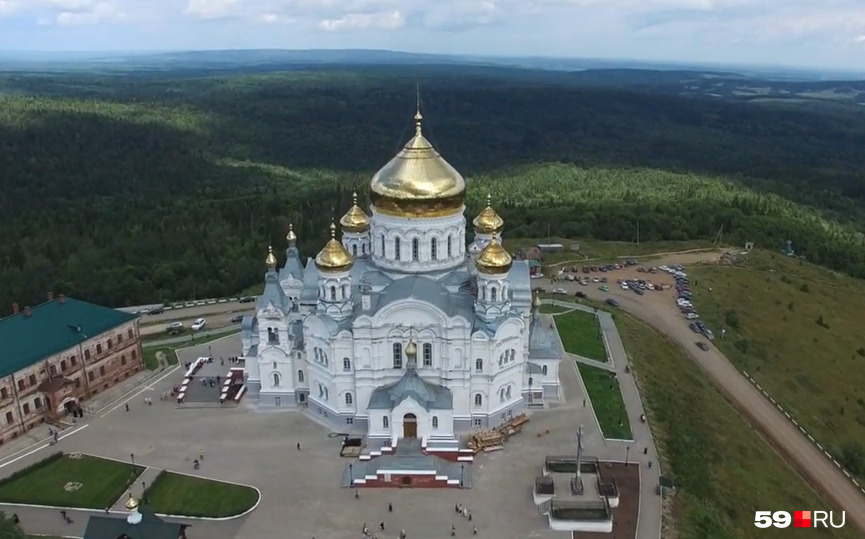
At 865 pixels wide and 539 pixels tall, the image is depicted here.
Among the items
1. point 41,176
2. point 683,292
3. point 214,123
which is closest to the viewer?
point 683,292

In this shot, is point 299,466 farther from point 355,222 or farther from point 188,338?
point 188,338

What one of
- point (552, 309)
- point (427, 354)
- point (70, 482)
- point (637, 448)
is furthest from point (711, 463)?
point (70, 482)

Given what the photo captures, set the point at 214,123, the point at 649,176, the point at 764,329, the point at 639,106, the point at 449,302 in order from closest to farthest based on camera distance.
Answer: the point at 449,302
the point at 764,329
the point at 649,176
the point at 214,123
the point at 639,106

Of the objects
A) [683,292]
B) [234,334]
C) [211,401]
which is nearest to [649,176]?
[683,292]

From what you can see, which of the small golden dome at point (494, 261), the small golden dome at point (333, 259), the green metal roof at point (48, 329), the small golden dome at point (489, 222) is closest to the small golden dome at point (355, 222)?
the small golden dome at point (333, 259)

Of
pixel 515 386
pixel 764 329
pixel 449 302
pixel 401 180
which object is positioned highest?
pixel 401 180

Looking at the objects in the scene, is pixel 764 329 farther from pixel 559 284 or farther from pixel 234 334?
pixel 234 334
